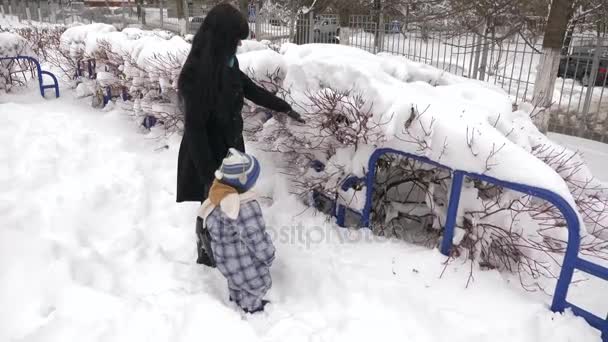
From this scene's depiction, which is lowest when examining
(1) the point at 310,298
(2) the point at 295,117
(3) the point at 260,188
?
(1) the point at 310,298

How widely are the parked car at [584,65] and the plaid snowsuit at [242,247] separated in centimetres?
555

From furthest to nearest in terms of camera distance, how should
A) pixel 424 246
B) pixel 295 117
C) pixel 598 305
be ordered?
pixel 295 117 < pixel 424 246 < pixel 598 305

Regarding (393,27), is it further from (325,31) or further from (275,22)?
(275,22)

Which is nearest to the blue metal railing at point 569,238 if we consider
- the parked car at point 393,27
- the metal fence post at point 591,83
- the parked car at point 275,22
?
the metal fence post at point 591,83

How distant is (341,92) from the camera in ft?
9.88

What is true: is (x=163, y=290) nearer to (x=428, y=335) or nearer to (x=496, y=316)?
(x=428, y=335)

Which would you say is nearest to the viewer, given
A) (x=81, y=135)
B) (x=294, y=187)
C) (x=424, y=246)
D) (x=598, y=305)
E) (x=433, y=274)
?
(x=598, y=305)

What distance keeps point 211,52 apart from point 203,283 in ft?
4.53

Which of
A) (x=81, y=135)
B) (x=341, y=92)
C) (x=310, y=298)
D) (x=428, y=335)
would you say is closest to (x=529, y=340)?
(x=428, y=335)

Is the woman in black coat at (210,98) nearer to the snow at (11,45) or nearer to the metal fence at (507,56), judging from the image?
the metal fence at (507,56)

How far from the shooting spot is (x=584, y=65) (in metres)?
6.75

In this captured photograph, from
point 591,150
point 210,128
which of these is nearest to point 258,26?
point 591,150

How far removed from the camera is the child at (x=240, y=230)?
7.93 ft

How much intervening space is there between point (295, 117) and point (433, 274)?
135 cm
